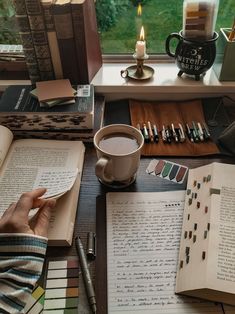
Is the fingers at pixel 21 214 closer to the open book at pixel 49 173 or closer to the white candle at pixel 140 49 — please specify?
the open book at pixel 49 173

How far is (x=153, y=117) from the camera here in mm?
871

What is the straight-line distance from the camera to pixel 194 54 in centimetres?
86

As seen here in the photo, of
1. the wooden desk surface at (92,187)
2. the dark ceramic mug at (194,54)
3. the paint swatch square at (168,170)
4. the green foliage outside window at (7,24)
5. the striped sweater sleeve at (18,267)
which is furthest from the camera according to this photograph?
the green foliage outside window at (7,24)

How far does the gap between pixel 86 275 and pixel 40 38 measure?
0.60 metres

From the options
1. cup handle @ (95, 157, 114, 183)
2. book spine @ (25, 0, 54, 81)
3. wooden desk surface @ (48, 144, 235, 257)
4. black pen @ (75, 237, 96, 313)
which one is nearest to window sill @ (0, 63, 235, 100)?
book spine @ (25, 0, 54, 81)

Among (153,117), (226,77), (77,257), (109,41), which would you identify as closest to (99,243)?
(77,257)

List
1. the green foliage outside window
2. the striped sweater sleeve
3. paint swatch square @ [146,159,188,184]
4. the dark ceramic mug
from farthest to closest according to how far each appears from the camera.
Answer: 1. the green foliage outside window
2. the dark ceramic mug
3. paint swatch square @ [146,159,188,184]
4. the striped sweater sleeve

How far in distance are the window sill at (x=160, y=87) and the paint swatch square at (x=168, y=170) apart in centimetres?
27

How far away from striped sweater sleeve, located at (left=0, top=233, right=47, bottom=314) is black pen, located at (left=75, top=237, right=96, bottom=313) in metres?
0.06

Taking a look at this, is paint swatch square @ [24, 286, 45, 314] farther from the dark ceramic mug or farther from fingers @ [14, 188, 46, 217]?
the dark ceramic mug

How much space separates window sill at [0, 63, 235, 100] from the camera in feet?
2.98

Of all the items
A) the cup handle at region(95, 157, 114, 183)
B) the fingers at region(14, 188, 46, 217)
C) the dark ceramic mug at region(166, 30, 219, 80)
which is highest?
the dark ceramic mug at region(166, 30, 219, 80)

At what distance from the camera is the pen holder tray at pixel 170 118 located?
0.76 m

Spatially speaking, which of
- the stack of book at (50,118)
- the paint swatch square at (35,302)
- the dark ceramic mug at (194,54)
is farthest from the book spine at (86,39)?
the paint swatch square at (35,302)
